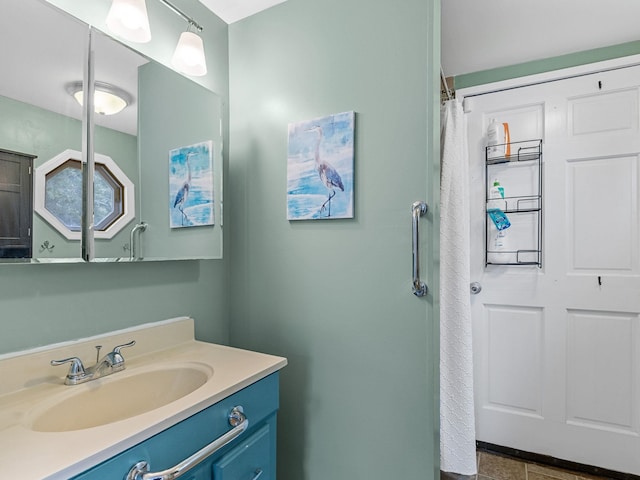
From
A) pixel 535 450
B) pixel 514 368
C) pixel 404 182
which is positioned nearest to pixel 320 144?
pixel 404 182

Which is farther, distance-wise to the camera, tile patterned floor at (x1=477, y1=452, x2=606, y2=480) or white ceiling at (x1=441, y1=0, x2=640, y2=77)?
tile patterned floor at (x1=477, y1=452, x2=606, y2=480)

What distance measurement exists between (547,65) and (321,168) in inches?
64.9

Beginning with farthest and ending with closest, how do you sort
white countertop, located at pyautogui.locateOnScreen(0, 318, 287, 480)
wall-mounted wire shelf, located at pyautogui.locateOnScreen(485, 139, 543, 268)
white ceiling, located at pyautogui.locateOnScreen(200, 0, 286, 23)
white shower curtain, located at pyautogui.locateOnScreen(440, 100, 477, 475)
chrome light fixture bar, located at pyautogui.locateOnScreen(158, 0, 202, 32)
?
1. wall-mounted wire shelf, located at pyautogui.locateOnScreen(485, 139, 543, 268)
2. white shower curtain, located at pyautogui.locateOnScreen(440, 100, 477, 475)
3. white ceiling, located at pyautogui.locateOnScreen(200, 0, 286, 23)
4. chrome light fixture bar, located at pyautogui.locateOnScreen(158, 0, 202, 32)
5. white countertop, located at pyautogui.locateOnScreen(0, 318, 287, 480)

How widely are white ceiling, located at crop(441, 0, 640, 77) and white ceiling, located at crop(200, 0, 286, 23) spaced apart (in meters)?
0.83

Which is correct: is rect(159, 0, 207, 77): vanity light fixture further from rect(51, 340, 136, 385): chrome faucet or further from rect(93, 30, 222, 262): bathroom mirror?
rect(51, 340, 136, 385): chrome faucet

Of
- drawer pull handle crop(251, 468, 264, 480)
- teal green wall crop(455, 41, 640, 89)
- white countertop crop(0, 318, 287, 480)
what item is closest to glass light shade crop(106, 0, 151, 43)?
white countertop crop(0, 318, 287, 480)

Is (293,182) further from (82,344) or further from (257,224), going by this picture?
(82,344)

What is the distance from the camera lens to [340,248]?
1357 mm

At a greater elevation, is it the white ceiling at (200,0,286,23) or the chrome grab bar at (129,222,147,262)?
the white ceiling at (200,0,286,23)

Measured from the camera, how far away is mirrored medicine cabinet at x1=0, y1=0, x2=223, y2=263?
2.95 ft

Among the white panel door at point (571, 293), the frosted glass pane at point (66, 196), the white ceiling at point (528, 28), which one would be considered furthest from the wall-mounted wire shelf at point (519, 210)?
the frosted glass pane at point (66, 196)

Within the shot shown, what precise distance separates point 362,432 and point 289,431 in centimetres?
34

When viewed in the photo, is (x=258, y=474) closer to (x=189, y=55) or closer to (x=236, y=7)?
(x=189, y=55)

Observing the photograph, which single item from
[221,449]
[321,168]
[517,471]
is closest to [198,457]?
[221,449]
